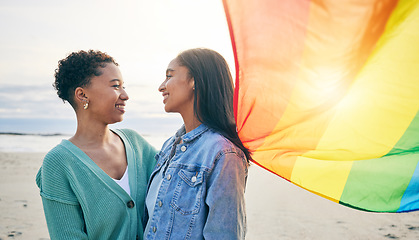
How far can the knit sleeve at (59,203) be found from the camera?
7.16ft

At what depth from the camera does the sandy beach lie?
5.18 m

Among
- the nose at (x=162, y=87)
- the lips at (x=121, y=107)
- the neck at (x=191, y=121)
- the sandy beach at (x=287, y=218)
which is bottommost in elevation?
the sandy beach at (x=287, y=218)

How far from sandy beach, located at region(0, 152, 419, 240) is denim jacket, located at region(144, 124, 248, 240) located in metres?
3.41

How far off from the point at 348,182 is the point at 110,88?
68.7 inches

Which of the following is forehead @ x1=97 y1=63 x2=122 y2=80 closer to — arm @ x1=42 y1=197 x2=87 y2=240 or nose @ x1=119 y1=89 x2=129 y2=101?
nose @ x1=119 y1=89 x2=129 y2=101

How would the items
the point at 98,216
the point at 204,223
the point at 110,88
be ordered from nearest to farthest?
the point at 204,223, the point at 98,216, the point at 110,88

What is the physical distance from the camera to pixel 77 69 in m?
2.51

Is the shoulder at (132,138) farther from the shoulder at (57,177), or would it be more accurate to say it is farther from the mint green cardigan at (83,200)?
the shoulder at (57,177)

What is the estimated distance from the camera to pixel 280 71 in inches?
73.7

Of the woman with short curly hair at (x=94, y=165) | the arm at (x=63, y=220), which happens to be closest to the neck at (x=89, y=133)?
the woman with short curly hair at (x=94, y=165)

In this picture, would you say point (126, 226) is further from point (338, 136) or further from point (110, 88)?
point (338, 136)

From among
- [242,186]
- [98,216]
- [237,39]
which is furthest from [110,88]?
[242,186]

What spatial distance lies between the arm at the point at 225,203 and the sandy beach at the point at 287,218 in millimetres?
3513

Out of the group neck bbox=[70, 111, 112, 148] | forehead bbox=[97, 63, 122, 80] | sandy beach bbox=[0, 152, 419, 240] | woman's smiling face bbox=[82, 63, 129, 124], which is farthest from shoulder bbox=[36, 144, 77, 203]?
sandy beach bbox=[0, 152, 419, 240]
